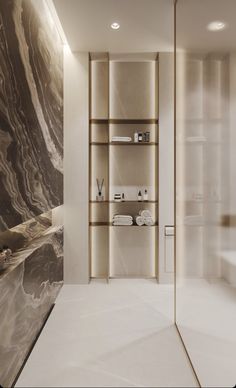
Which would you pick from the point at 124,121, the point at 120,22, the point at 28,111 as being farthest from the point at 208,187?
the point at 124,121

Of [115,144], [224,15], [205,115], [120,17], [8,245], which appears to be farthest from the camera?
[115,144]

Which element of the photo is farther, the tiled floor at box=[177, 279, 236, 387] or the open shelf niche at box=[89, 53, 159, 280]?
the open shelf niche at box=[89, 53, 159, 280]

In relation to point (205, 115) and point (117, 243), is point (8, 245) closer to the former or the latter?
point (205, 115)

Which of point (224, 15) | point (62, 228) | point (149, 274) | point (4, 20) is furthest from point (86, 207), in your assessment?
point (224, 15)

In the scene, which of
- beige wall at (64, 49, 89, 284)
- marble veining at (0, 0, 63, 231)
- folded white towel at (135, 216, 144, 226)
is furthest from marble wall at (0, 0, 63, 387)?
folded white towel at (135, 216, 144, 226)

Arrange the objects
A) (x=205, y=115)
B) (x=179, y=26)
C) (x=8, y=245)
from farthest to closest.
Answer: (x=179, y=26) → (x=8, y=245) → (x=205, y=115)

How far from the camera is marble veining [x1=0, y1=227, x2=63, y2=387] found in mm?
1514

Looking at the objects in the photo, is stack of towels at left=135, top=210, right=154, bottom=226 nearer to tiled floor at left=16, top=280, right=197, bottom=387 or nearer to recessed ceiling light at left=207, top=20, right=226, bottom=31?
tiled floor at left=16, top=280, right=197, bottom=387

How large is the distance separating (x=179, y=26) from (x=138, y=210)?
6.85ft

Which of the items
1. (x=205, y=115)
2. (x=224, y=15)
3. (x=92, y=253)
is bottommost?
(x=92, y=253)

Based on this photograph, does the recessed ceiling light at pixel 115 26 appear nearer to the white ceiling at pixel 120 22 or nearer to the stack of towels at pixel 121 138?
the white ceiling at pixel 120 22

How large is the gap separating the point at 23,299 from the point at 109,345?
28.8 inches

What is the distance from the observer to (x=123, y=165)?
3.68 meters

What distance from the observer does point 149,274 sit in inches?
145
